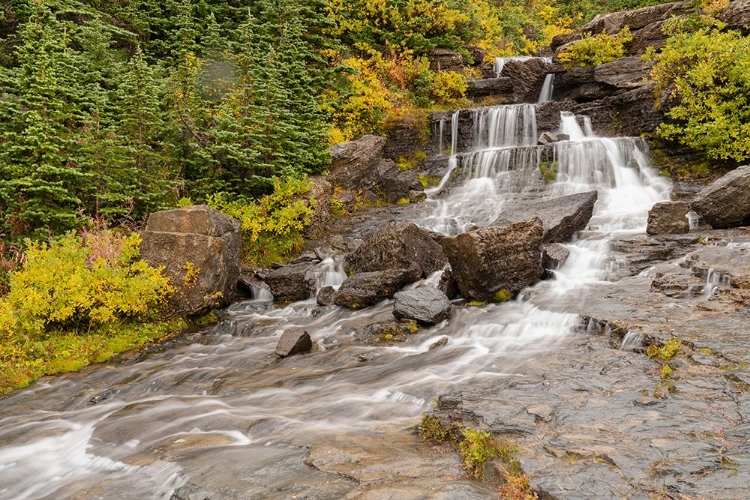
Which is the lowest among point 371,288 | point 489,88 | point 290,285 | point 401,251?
point 290,285

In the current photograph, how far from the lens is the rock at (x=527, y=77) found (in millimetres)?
25391

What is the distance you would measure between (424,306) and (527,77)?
2049 centimetres

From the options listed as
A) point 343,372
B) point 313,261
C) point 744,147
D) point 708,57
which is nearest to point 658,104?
point 708,57

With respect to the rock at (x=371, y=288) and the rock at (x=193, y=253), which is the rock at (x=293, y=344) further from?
the rock at (x=193, y=253)

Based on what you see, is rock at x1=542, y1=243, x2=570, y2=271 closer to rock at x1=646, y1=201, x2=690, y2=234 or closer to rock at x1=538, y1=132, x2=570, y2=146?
rock at x1=646, y1=201, x2=690, y2=234

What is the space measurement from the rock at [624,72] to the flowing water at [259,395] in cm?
1130

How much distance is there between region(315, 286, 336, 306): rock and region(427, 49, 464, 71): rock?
62.4ft

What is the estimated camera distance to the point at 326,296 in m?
12.2

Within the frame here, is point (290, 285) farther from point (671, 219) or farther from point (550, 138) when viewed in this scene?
point (550, 138)

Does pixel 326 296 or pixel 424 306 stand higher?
pixel 424 306

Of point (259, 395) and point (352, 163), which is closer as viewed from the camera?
point (259, 395)

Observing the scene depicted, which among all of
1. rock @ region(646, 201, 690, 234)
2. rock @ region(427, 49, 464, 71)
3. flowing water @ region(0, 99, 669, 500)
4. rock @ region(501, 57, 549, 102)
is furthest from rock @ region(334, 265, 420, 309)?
rock @ region(427, 49, 464, 71)

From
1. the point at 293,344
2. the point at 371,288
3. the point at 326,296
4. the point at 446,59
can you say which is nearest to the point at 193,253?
the point at 326,296

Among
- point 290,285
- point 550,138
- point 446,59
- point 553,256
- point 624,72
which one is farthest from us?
point 446,59
